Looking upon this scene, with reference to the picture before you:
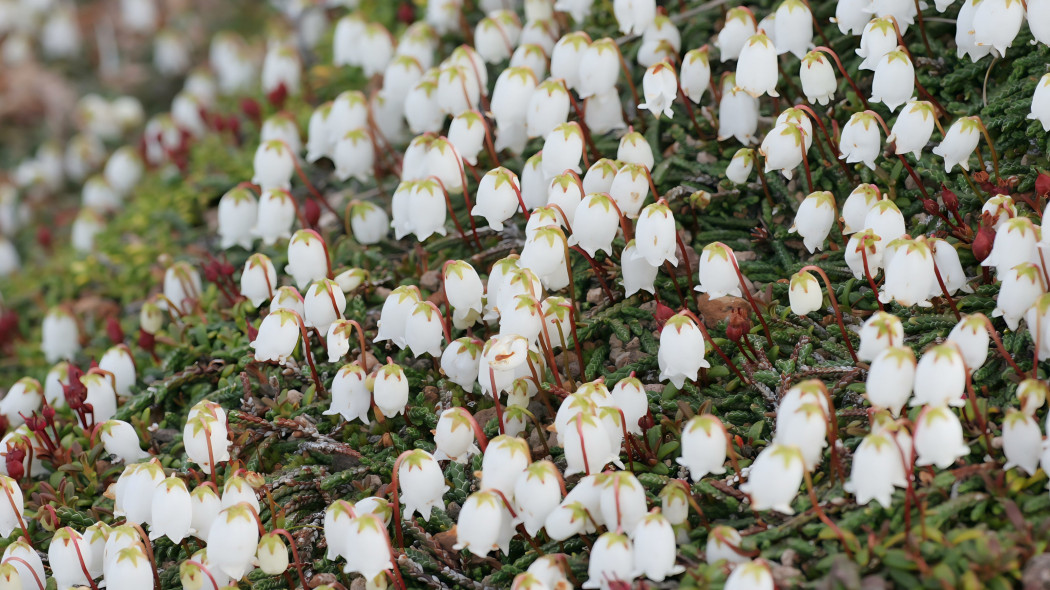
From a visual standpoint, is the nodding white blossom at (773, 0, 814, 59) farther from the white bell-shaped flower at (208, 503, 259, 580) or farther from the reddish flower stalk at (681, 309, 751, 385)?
the white bell-shaped flower at (208, 503, 259, 580)

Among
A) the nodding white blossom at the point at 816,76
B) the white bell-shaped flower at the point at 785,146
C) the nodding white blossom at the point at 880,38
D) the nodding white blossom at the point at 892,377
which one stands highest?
the nodding white blossom at the point at 880,38

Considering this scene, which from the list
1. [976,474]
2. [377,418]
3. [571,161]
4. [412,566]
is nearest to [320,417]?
[377,418]

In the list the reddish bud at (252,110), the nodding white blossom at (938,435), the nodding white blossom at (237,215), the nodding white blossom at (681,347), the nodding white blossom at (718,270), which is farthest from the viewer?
the reddish bud at (252,110)

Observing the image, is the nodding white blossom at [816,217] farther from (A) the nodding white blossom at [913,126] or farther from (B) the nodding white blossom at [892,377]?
(B) the nodding white blossom at [892,377]

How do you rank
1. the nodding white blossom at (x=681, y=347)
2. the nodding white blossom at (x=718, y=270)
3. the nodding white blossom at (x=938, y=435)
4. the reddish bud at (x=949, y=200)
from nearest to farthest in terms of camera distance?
the nodding white blossom at (x=938, y=435) → the nodding white blossom at (x=681, y=347) → the nodding white blossom at (x=718, y=270) → the reddish bud at (x=949, y=200)

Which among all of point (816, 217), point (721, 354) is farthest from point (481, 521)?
point (816, 217)

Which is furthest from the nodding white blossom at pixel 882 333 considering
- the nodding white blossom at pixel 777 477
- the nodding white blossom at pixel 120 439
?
the nodding white blossom at pixel 120 439

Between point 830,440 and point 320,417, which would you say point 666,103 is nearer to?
point 830,440

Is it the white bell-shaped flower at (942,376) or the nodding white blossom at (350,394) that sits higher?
the white bell-shaped flower at (942,376)
